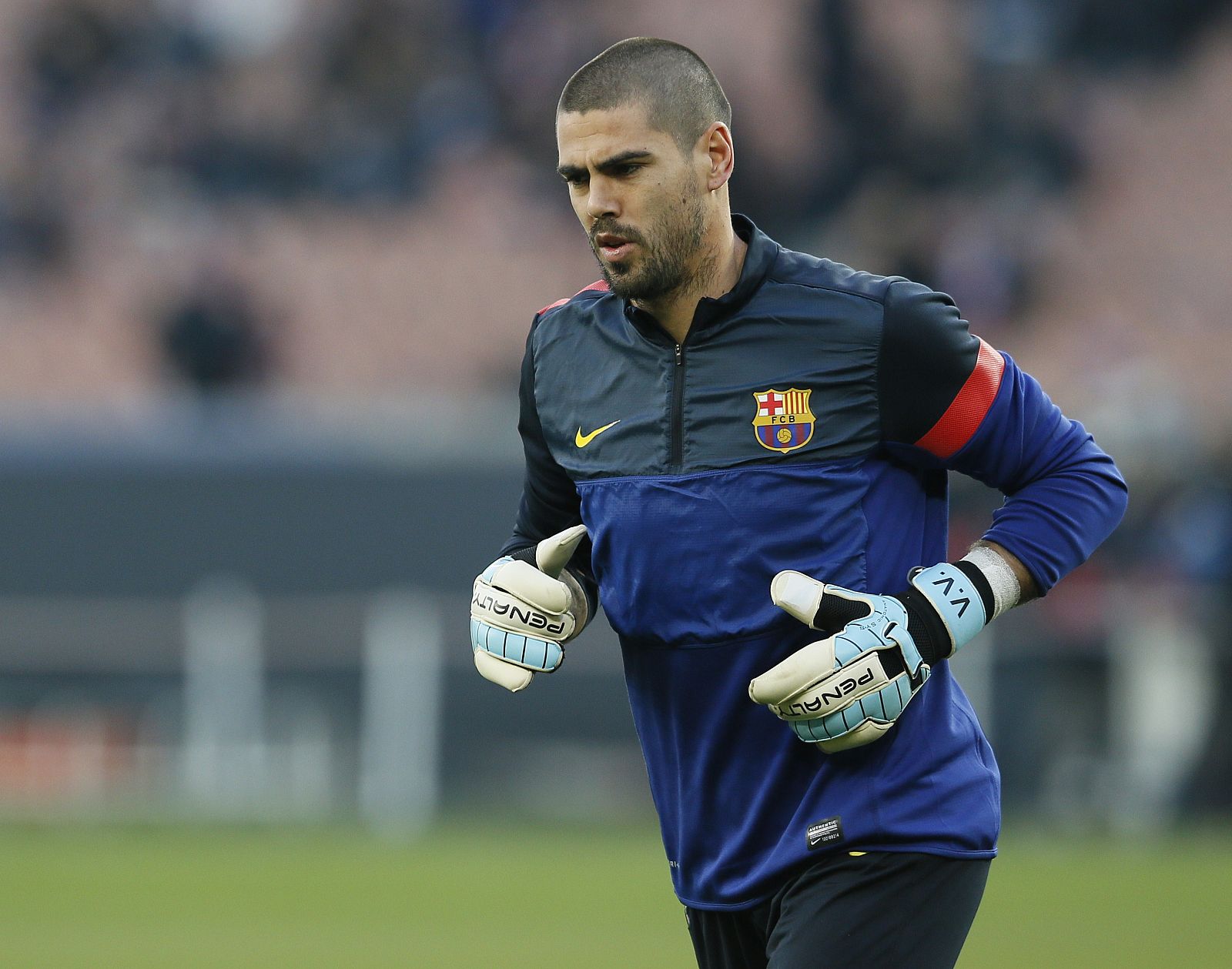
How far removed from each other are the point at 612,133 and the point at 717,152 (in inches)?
9.6

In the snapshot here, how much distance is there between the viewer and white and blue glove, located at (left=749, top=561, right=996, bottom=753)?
3.38 metres

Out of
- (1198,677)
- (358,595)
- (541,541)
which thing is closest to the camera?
(541,541)

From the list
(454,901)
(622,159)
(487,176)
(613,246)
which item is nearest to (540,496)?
(613,246)

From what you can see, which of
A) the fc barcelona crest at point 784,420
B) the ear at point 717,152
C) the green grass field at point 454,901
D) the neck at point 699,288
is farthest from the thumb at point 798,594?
the green grass field at point 454,901

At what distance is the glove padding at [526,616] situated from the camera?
3.76m

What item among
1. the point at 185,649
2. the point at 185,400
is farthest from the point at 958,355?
the point at 185,400

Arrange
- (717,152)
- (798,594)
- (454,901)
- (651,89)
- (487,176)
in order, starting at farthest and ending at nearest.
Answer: (487,176), (454,901), (717,152), (651,89), (798,594)

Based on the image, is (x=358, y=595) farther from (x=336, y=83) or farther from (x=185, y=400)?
(x=336, y=83)

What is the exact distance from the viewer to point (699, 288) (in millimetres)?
3703

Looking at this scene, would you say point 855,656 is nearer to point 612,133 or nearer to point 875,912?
point 875,912

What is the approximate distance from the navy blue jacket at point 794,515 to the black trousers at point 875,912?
0.11ft

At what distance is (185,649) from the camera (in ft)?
44.7

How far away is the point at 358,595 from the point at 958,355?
1118cm

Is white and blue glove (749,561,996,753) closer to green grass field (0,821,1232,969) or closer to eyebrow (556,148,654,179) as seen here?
eyebrow (556,148,654,179)
